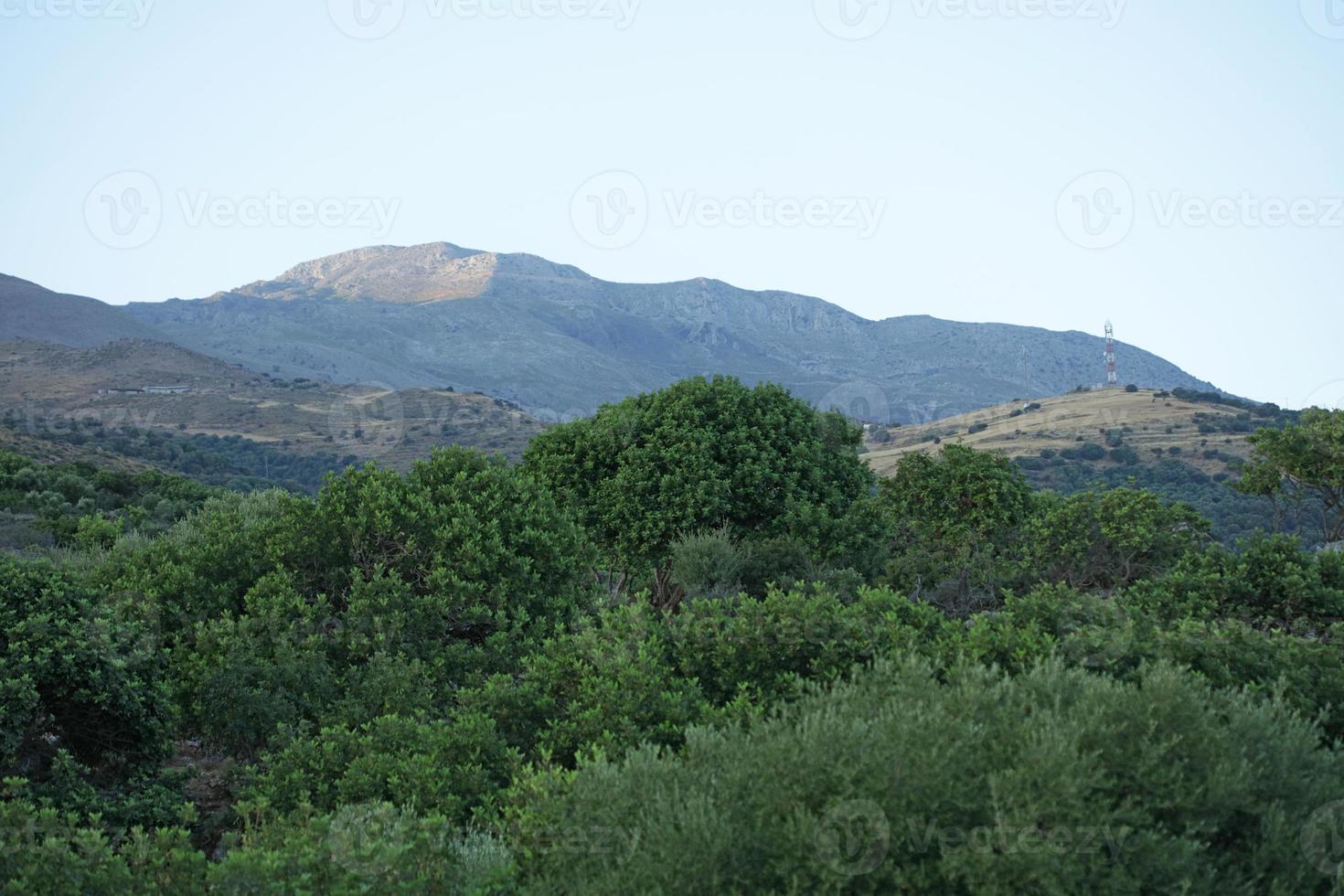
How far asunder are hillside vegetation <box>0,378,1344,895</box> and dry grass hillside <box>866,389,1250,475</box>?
2139 inches

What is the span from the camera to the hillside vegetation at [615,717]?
193 inches

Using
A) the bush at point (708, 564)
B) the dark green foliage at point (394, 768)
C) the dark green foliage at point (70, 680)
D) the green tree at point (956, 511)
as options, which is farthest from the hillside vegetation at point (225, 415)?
the dark green foliage at point (394, 768)

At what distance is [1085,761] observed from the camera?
484cm

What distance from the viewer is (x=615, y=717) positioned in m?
7.84

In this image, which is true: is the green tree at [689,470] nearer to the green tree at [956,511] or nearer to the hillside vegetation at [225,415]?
the green tree at [956,511]

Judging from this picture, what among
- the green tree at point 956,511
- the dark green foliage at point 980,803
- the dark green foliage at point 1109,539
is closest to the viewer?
the dark green foliage at point 980,803

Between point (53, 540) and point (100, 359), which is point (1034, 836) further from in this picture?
point (100, 359)

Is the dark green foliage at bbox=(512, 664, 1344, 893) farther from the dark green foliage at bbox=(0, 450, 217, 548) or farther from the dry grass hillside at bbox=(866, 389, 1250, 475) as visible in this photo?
the dry grass hillside at bbox=(866, 389, 1250, 475)

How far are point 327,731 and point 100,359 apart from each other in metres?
122

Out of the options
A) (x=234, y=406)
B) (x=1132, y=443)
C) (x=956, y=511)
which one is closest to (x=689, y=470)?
(x=956, y=511)

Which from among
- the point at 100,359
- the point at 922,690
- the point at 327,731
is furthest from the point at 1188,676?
the point at 100,359

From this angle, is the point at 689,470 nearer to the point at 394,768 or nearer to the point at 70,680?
the point at 394,768

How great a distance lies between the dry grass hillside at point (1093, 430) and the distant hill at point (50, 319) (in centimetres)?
14474
